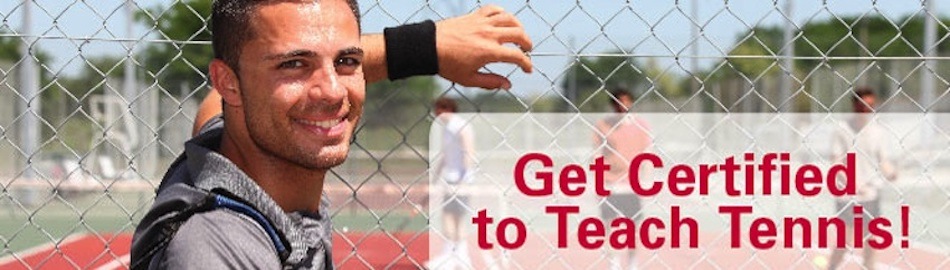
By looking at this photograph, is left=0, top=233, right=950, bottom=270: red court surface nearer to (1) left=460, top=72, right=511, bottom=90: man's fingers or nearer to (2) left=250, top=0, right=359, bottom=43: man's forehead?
(1) left=460, top=72, right=511, bottom=90: man's fingers

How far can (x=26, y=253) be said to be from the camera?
37.6ft

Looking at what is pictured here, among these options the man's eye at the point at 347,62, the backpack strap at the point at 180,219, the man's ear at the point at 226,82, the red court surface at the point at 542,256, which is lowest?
the red court surface at the point at 542,256

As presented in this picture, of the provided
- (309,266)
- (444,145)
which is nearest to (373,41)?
(309,266)

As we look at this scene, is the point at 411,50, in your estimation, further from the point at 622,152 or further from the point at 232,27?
the point at 622,152

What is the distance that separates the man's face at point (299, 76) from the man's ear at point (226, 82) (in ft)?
0.06

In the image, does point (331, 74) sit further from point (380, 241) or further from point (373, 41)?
point (380, 241)

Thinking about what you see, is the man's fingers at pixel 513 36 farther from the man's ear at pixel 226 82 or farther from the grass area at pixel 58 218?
the grass area at pixel 58 218

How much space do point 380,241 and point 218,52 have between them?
417 inches

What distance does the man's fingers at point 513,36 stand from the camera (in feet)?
5.45

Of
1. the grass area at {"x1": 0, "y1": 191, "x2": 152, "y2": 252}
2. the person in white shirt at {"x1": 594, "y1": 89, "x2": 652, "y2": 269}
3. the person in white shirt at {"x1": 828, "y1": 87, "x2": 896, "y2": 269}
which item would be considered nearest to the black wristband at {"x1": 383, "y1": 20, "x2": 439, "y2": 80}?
the person in white shirt at {"x1": 594, "y1": 89, "x2": 652, "y2": 269}

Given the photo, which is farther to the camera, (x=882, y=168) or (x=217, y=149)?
(x=882, y=168)

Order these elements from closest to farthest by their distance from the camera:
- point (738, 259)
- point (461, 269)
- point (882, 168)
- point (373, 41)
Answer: point (373, 41) < point (882, 168) < point (461, 269) < point (738, 259)

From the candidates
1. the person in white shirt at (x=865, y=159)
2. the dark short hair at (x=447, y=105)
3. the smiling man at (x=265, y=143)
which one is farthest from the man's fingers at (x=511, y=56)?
the dark short hair at (x=447, y=105)

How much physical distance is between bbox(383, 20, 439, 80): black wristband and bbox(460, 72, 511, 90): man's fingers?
0.06 m
